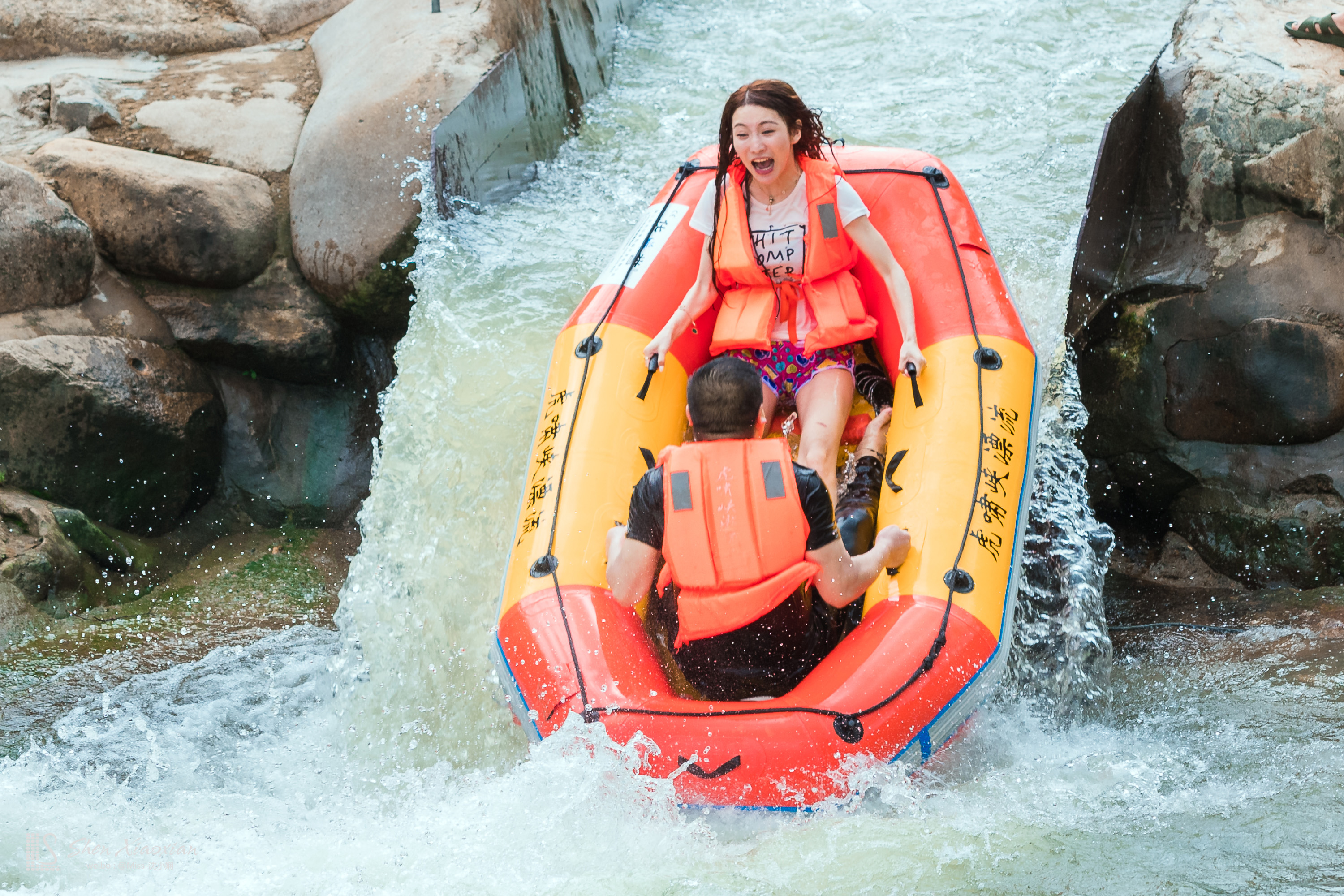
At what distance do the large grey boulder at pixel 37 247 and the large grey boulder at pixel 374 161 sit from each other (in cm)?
86

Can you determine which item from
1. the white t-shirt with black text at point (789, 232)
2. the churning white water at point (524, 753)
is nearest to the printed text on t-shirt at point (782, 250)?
the white t-shirt with black text at point (789, 232)

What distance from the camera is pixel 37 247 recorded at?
13.7 ft

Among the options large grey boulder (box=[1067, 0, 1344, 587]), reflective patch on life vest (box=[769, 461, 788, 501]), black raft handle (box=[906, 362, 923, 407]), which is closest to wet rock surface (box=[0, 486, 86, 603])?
reflective patch on life vest (box=[769, 461, 788, 501])

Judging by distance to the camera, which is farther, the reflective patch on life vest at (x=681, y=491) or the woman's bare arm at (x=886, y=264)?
the woman's bare arm at (x=886, y=264)

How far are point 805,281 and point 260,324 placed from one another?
2541mm

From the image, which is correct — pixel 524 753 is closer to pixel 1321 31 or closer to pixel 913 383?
pixel 913 383

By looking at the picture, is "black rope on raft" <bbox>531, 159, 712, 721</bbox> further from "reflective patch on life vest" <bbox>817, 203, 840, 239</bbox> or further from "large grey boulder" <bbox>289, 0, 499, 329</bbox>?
"large grey boulder" <bbox>289, 0, 499, 329</bbox>

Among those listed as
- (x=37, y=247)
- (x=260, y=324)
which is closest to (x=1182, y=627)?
(x=260, y=324)

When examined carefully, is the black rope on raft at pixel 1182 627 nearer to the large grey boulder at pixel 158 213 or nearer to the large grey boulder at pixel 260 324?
the large grey boulder at pixel 260 324

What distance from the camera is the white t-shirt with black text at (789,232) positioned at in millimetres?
3373

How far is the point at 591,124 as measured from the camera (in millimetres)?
5930

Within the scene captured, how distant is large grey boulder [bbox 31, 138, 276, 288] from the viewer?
4504 mm

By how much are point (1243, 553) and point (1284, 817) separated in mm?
1870

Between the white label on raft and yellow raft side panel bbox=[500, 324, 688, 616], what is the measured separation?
275mm
